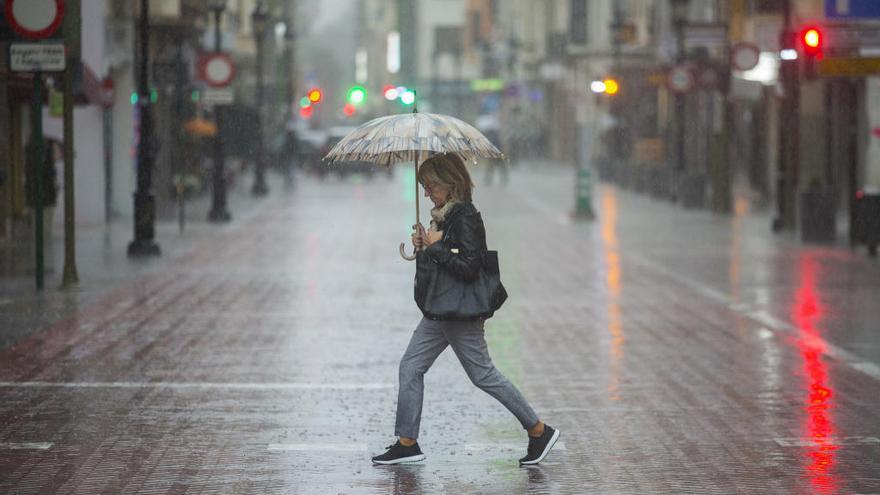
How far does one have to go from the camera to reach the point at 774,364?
1376 centimetres

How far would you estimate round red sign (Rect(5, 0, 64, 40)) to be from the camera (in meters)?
18.1

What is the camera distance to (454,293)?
938cm

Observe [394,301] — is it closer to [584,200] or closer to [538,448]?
[538,448]

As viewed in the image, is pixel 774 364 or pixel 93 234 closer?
pixel 774 364

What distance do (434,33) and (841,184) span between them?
85567 mm

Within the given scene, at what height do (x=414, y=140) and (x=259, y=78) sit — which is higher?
(x=259, y=78)

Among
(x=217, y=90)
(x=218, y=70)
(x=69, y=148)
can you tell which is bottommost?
(x=69, y=148)

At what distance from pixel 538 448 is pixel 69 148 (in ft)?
35.9

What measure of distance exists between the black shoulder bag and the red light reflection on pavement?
1.83 metres

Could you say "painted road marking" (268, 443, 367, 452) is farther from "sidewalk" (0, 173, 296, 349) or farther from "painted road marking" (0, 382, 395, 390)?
"sidewalk" (0, 173, 296, 349)

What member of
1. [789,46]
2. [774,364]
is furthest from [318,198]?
[774,364]

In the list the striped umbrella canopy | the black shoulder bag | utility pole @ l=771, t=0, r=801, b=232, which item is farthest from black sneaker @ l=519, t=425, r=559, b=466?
utility pole @ l=771, t=0, r=801, b=232

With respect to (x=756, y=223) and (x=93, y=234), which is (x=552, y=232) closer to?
(x=756, y=223)

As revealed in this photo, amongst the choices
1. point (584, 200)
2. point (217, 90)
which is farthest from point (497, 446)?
point (584, 200)
